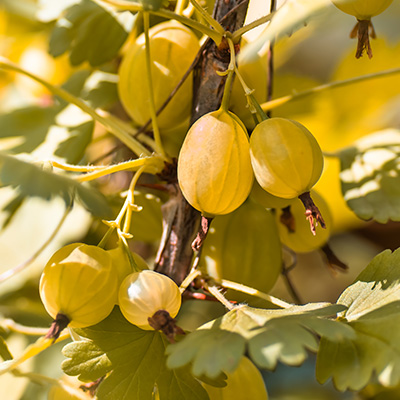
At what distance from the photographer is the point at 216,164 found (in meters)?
0.43

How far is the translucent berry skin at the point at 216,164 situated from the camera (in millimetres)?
428

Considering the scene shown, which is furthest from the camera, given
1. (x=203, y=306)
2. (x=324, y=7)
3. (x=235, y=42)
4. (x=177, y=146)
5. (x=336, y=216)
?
(x=336, y=216)

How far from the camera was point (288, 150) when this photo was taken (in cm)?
43

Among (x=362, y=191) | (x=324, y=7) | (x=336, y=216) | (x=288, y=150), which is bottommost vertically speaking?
(x=336, y=216)

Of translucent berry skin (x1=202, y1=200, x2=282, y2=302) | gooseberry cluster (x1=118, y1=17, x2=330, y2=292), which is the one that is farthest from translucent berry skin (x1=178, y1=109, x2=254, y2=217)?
translucent berry skin (x1=202, y1=200, x2=282, y2=302)

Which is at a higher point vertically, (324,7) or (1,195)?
(324,7)

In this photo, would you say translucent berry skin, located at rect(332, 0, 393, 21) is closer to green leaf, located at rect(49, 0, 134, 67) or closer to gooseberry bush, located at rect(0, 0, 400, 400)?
gooseberry bush, located at rect(0, 0, 400, 400)

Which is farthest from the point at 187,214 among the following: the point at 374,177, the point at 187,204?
the point at 374,177

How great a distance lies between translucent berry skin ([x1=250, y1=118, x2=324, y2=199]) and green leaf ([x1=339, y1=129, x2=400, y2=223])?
19 centimetres

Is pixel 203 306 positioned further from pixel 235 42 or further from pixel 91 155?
pixel 235 42

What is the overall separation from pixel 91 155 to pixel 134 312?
0.70m

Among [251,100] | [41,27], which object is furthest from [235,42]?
[41,27]

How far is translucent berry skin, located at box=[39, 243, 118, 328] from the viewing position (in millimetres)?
427

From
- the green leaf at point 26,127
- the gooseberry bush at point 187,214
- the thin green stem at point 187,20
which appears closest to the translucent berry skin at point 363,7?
the gooseberry bush at point 187,214
